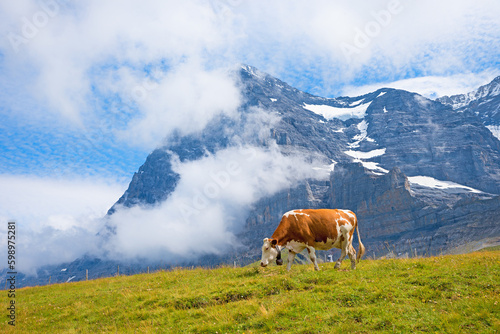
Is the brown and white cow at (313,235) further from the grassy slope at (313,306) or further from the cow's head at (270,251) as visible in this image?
the grassy slope at (313,306)

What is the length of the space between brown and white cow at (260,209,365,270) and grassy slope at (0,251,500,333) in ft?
3.82

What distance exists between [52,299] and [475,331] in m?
22.1

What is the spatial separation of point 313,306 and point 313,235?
263 inches

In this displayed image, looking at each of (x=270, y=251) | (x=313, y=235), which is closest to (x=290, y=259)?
(x=270, y=251)

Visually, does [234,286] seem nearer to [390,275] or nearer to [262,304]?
[262,304]

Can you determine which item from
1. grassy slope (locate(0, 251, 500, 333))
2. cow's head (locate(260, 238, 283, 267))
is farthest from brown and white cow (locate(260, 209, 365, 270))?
grassy slope (locate(0, 251, 500, 333))

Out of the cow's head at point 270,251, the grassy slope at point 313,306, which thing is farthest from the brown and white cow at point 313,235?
the grassy slope at point 313,306

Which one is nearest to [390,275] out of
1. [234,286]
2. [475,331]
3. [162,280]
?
[475,331]

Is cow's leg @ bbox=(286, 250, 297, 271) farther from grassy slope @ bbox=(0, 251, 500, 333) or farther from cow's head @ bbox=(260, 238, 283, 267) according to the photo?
grassy slope @ bbox=(0, 251, 500, 333)

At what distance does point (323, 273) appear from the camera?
16.1 meters

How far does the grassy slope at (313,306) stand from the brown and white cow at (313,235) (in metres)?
1.16

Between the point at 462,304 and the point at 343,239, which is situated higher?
the point at 343,239

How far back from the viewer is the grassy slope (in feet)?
32.8

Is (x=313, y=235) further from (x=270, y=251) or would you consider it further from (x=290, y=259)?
(x=270, y=251)
